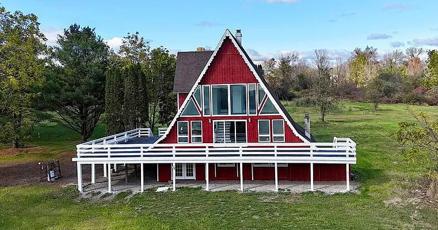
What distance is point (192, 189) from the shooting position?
74.9ft

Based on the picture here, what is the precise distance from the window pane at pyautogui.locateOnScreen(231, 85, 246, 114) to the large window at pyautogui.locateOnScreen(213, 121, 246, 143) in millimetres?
642

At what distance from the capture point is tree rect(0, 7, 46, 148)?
1067 inches

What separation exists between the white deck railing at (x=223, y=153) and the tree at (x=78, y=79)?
A: 41.9 feet

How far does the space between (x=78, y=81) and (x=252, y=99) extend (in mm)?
17255

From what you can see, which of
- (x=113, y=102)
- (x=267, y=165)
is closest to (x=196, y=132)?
(x=267, y=165)

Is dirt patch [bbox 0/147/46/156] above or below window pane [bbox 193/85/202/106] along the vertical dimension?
below

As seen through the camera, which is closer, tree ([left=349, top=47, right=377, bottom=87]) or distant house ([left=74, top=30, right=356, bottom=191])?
distant house ([left=74, top=30, right=356, bottom=191])

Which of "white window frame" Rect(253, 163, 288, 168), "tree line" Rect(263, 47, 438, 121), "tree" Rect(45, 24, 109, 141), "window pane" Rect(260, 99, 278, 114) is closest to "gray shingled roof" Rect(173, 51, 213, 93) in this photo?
"window pane" Rect(260, 99, 278, 114)

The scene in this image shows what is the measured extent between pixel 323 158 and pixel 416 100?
5678 centimetres

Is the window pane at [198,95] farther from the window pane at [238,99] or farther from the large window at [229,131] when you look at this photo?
the window pane at [238,99]

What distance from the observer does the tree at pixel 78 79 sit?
35.6 metres

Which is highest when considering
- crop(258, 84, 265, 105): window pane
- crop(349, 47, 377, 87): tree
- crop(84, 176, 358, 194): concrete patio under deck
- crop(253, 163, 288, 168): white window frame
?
crop(349, 47, 377, 87): tree

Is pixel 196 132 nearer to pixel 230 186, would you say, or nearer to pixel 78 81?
pixel 230 186

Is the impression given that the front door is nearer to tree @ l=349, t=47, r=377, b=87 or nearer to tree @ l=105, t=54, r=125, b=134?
tree @ l=105, t=54, r=125, b=134
